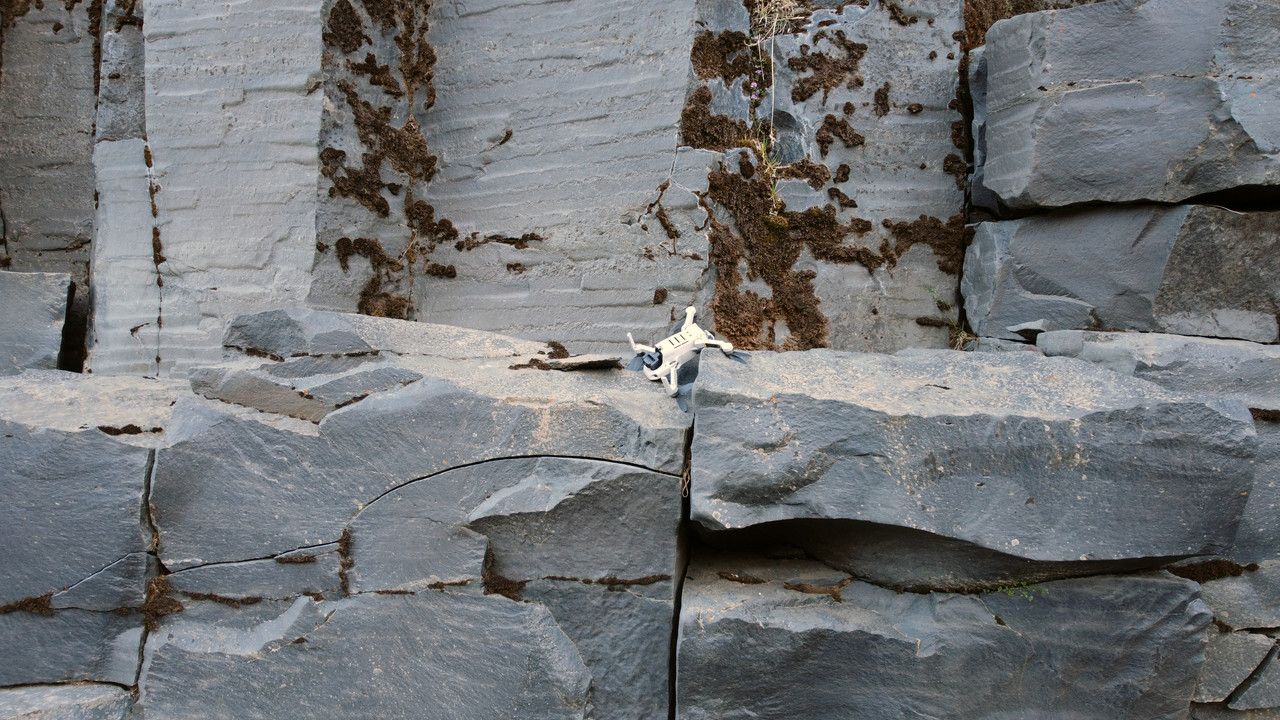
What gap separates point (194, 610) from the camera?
202 cm

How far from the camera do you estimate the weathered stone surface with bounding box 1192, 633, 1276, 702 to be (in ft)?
6.60

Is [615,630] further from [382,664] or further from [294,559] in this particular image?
[294,559]

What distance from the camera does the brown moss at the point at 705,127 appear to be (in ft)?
8.50

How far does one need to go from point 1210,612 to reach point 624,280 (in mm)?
1720

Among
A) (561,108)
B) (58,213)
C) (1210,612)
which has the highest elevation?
(561,108)

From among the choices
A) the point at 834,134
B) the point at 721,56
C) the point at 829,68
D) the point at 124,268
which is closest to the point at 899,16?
the point at 829,68

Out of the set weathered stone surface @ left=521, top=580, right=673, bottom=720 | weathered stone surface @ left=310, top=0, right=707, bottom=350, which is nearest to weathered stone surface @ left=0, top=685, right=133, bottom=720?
weathered stone surface @ left=521, top=580, right=673, bottom=720

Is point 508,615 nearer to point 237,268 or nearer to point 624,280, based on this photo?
point 624,280

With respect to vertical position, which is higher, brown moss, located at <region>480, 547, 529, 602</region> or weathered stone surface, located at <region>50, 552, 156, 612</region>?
brown moss, located at <region>480, 547, 529, 602</region>

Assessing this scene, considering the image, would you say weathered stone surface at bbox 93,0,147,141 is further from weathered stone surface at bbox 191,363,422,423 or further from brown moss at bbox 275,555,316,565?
brown moss at bbox 275,555,316,565

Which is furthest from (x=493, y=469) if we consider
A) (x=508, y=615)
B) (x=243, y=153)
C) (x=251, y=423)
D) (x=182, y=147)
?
(x=182, y=147)

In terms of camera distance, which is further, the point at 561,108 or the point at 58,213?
the point at 58,213

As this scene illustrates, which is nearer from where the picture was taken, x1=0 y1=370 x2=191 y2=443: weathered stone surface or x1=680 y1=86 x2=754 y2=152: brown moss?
x1=0 y1=370 x2=191 y2=443: weathered stone surface

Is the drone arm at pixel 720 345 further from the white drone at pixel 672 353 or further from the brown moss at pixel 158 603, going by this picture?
the brown moss at pixel 158 603
